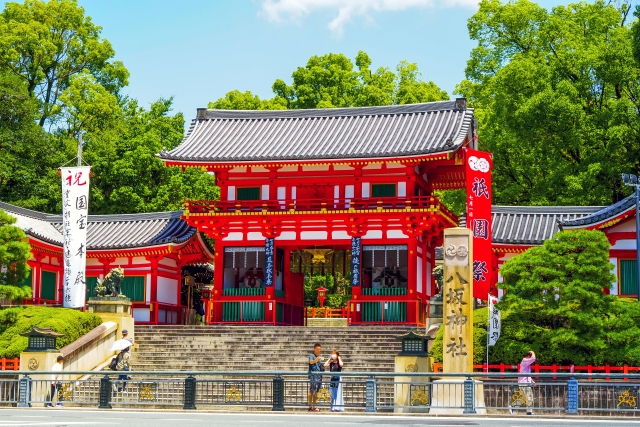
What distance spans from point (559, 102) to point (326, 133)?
35.1 ft

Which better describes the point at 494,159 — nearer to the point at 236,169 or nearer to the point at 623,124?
the point at 623,124

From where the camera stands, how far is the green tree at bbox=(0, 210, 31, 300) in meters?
34.9

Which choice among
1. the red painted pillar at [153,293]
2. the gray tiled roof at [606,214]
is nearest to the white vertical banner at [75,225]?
the red painted pillar at [153,293]

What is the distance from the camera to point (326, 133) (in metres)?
44.0

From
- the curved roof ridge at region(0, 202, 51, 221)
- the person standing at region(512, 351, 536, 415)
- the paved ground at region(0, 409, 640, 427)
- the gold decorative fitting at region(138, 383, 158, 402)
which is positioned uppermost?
the curved roof ridge at region(0, 202, 51, 221)

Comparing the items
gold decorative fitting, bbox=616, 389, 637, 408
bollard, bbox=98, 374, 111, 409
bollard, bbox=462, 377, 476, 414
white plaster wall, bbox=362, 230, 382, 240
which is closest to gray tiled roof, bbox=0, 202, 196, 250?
white plaster wall, bbox=362, 230, 382, 240

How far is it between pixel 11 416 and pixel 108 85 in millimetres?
49259

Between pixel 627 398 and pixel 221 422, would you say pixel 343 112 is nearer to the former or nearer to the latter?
pixel 627 398

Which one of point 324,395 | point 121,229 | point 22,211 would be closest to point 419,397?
point 324,395

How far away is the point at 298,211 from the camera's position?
40.5 metres

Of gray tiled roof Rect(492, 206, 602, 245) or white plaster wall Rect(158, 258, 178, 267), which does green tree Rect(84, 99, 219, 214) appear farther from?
gray tiled roof Rect(492, 206, 602, 245)

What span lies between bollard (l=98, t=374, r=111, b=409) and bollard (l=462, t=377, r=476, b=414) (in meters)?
8.69

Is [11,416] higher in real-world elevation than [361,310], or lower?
lower

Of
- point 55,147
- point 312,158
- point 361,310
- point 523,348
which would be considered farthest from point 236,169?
point 55,147
